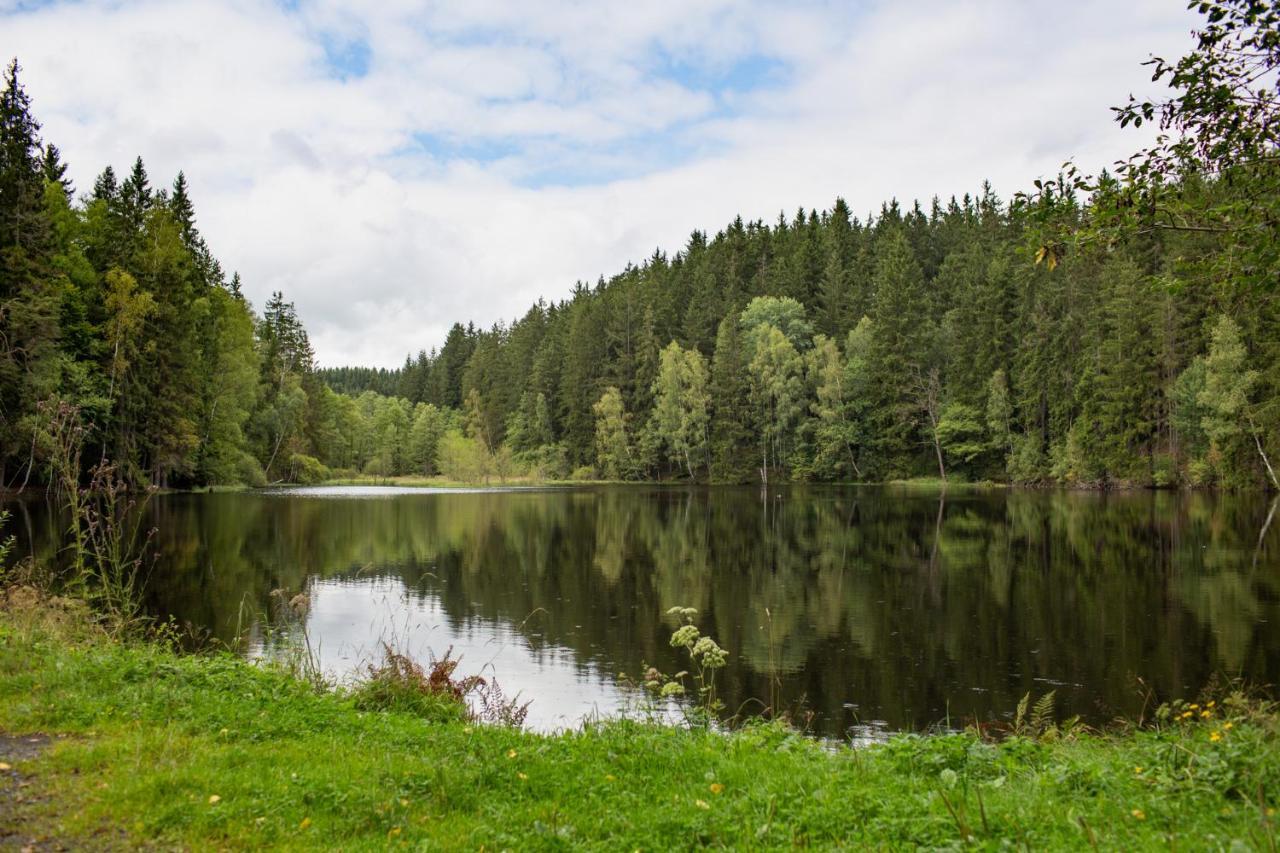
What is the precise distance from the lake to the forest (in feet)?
20.4

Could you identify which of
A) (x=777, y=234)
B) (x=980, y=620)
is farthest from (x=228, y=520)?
(x=777, y=234)

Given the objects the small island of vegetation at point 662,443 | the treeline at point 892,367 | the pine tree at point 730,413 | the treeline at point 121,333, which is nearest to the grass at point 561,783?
the small island of vegetation at point 662,443

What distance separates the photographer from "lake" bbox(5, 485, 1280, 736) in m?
12.8

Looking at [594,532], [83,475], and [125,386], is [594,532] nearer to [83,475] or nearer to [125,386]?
[125,386]

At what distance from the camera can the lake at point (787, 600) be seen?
504 inches

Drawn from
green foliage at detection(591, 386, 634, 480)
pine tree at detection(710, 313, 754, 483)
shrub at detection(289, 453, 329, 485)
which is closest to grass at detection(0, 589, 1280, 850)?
pine tree at detection(710, 313, 754, 483)

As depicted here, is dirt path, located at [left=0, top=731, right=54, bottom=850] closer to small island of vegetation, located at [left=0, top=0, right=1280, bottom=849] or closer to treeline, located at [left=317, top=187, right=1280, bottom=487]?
small island of vegetation, located at [left=0, top=0, right=1280, bottom=849]

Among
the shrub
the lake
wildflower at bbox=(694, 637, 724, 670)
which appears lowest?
the lake

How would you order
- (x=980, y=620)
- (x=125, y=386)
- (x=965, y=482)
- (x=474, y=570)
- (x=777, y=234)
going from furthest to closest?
(x=777, y=234) < (x=965, y=482) < (x=125, y=386) < (x=474, y=570) < (x=980, y=620)

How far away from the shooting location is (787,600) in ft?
64.1

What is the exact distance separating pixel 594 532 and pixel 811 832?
3064cm

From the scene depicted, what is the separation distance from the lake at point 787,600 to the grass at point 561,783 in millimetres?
4031

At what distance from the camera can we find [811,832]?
4.86 metres

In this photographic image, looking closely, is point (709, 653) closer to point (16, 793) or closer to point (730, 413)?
point (16, 793)
